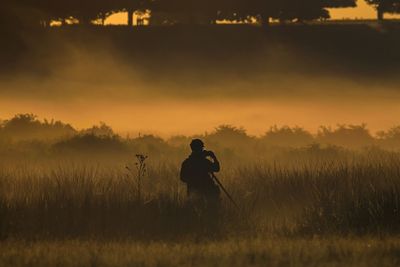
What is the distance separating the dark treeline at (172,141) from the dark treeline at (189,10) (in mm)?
16300

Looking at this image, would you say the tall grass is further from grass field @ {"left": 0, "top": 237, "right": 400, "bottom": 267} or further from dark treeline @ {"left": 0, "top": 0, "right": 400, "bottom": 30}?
dark treeline @ {"left": 0, "top": 0, "right": 400, "bottom": 30}

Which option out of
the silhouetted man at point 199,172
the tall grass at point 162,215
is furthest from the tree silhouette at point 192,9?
the silhouetted man at point 199,172

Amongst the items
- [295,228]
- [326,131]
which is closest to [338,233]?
[295,228]

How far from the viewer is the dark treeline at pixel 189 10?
2478 inches

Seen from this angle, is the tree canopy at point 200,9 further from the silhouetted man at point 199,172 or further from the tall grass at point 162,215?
the silhouetted man at point 199,172

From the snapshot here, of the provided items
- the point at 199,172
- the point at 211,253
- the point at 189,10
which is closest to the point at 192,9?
the point at 189,10

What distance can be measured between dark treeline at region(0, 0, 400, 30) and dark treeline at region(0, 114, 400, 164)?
16.3m

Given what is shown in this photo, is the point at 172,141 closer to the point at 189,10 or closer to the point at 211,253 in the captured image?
the point at 189,10

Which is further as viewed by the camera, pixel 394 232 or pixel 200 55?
pixel 200 55

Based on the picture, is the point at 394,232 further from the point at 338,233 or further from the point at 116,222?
the point at 116,222

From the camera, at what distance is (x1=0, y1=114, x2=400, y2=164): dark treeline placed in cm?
3531

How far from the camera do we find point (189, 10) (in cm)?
6488

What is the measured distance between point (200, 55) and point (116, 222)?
53417 mm

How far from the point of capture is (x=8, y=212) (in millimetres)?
15844
